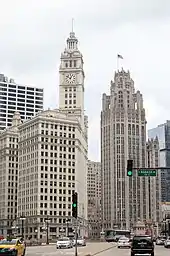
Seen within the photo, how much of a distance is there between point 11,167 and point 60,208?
30086 millimetres

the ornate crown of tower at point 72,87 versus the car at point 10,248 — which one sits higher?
the ornate crown of tower at point 72,87

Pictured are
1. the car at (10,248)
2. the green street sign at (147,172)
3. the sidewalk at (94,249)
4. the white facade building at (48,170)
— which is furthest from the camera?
the white facade building at (48,170)

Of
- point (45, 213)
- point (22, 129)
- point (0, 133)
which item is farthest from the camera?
point (0, 133)

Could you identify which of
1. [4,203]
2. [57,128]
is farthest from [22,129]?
[4,203]

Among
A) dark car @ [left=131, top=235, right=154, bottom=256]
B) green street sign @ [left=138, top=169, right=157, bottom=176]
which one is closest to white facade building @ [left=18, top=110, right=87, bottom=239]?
dark car @ [left=131, top=235, right=154, bottom=256]

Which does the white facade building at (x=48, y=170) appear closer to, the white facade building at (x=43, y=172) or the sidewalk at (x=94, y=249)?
the white facade building at (x=43, y=172)

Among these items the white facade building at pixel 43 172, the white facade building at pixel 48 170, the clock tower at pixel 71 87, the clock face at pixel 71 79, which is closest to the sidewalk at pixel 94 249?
the white facade building at pixel 43 172

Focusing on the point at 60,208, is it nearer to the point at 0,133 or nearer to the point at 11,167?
the point at 11,167

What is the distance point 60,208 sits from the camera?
6452 inches

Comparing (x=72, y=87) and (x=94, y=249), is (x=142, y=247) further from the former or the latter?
(x=72, y=87)

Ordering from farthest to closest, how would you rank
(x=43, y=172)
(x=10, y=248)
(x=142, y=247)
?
(x=43, y=172) → (x=142, y=247) → (x=10, y=248)

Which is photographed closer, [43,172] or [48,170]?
[43,172]

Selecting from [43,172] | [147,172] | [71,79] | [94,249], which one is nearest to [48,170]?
[43,172]

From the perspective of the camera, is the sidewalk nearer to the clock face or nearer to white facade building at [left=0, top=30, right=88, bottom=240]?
white facade building at [left=0, top=30, right=88, bottom=240]
